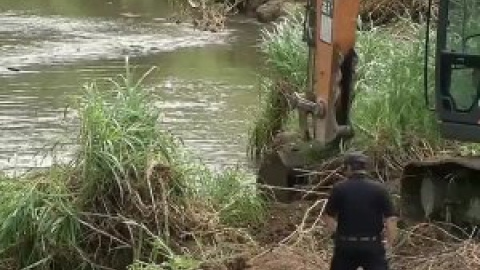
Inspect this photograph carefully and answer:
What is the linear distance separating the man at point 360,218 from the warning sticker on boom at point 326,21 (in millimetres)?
3076

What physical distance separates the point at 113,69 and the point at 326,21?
10333mm

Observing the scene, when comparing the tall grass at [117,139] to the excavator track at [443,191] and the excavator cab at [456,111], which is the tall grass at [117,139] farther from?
the excavator cab at [456,111]

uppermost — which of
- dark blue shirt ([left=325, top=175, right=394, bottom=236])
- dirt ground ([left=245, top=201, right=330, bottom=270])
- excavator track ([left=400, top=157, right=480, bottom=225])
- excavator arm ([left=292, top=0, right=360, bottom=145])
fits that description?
excavator arm ([left=292, top=0, right=360, bottom=145])

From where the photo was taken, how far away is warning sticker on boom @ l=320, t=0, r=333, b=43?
29.7 feet

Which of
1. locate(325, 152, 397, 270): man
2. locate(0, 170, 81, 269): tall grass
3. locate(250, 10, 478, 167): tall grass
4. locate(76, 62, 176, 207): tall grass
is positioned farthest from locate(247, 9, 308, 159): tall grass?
locate(325, 152, 397, 270): man

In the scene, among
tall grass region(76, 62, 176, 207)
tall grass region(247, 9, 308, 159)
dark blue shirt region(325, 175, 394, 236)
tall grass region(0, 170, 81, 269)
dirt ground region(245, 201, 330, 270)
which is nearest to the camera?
dark blue shirt region(325, 175, 394, 236)

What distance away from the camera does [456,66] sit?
7555mm

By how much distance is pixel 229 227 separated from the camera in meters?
8.29

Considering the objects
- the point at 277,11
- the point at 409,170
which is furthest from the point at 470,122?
the point at 277,11

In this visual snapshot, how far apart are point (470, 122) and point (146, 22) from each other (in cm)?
2042

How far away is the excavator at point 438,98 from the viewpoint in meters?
7.51

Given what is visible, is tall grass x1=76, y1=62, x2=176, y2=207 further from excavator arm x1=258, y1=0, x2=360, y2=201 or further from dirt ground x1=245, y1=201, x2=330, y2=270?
excavator arm x1=258, y1=0, x2=360, y2=201

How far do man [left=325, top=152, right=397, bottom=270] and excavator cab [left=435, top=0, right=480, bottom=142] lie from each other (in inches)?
60.1

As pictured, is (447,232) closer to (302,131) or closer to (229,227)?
A: (229,227)
